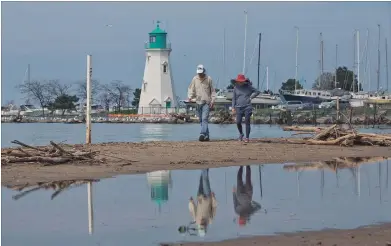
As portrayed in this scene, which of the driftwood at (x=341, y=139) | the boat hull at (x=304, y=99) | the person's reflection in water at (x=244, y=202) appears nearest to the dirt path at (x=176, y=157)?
the driftwood at (x=341, y=139)

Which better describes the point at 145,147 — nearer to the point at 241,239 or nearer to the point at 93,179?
the point at 93,179

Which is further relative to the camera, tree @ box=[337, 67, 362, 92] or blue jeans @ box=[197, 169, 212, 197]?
tree @ box=[337, 67, 362, 92]

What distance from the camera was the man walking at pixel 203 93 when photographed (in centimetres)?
1856

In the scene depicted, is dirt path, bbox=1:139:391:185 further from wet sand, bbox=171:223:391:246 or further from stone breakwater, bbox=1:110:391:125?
Result: stone breakwater, bbox=1:110:391:125

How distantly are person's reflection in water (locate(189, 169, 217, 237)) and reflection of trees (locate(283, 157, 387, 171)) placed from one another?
3238 mm

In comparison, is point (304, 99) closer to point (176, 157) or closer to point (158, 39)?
point (158, 39)

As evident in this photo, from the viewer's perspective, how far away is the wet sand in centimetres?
649

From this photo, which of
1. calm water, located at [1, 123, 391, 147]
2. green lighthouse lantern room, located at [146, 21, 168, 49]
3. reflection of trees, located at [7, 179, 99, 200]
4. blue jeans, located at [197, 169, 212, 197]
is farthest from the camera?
green lighthouse lantern room, located at [146, 21, 168, 49]

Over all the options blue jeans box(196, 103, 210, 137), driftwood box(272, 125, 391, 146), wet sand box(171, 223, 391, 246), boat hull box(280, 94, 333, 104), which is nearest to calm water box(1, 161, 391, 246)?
wet sand box(171, 223, 391, 246)

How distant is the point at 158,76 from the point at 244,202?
7316 cm

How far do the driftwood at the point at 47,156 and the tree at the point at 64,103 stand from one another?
303 ft

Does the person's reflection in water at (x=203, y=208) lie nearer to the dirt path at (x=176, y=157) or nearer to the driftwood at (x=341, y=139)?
the dirt path at (x=176, y=157)

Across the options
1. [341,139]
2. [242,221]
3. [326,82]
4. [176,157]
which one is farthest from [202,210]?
[326,82]

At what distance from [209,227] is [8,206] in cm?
236
